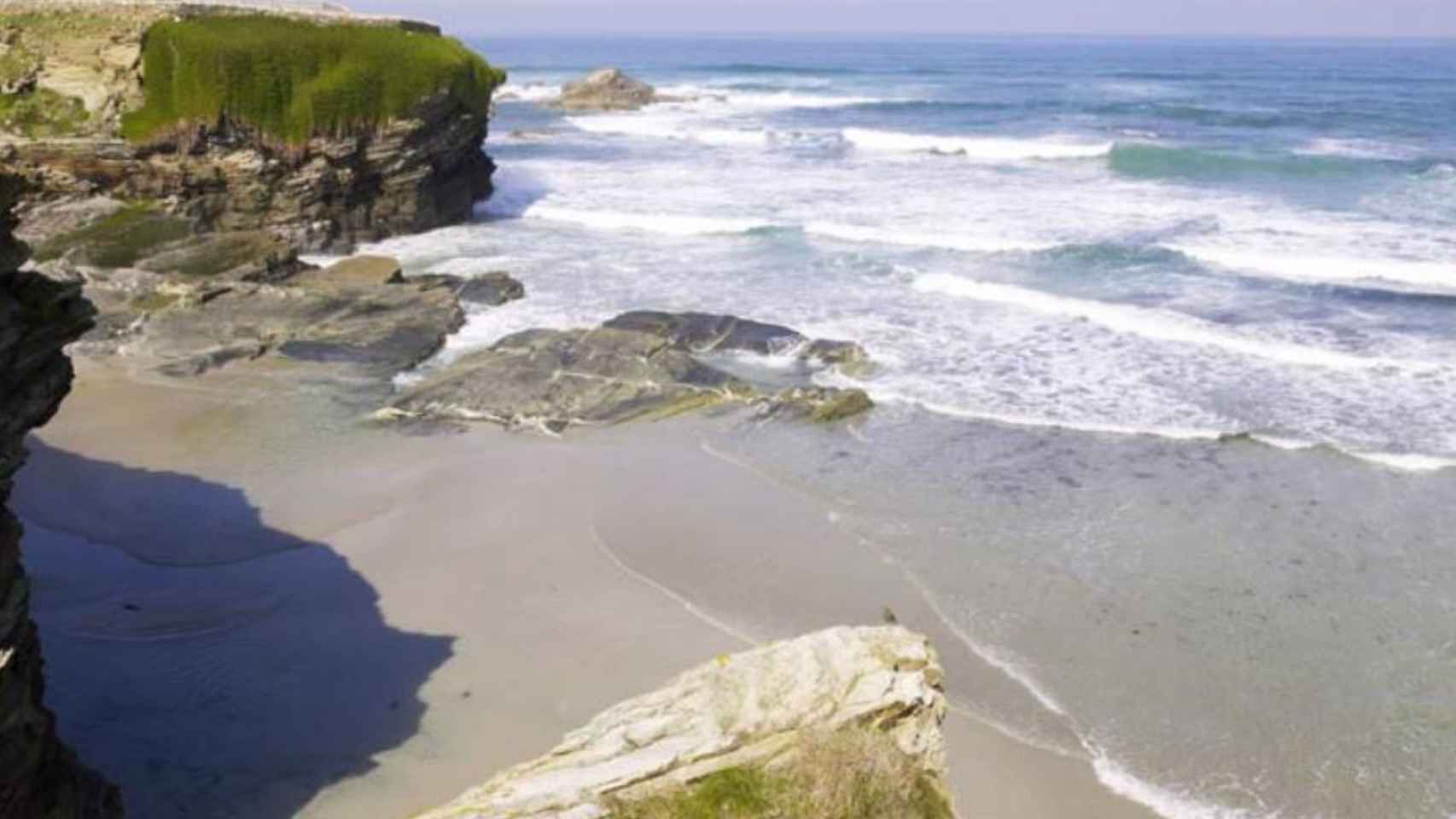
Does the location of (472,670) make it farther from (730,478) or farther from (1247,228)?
(1247,228)

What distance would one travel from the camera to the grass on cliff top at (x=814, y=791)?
5438mm

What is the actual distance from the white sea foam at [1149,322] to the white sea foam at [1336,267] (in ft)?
15.2

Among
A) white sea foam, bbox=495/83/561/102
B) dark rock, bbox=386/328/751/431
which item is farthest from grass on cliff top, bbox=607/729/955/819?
white sea foam, bbox=495/83/561/102

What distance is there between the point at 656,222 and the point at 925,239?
6.78 metres

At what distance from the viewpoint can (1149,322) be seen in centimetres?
2116

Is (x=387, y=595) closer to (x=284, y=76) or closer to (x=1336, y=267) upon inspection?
(x=284, y=76)

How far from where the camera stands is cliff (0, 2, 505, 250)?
995 inches

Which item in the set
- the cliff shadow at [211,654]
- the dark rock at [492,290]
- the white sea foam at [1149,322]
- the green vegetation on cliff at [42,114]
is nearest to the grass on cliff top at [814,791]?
the cliff shadow at [211,654]

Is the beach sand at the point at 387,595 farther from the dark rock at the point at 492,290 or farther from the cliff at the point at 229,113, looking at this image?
the cliff at the point at 229,113

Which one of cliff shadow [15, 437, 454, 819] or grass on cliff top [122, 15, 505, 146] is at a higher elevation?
grass on cliff top [122, 15, 505, 146]

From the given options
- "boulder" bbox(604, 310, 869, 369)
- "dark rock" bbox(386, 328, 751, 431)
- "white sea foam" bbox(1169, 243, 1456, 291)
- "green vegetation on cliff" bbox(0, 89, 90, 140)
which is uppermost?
"green vegetation on cliff" bbox(0, 89, 90, 140)

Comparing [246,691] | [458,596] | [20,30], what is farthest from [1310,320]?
[20,30]

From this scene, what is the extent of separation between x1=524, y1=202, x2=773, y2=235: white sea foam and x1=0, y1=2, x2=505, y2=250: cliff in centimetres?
418

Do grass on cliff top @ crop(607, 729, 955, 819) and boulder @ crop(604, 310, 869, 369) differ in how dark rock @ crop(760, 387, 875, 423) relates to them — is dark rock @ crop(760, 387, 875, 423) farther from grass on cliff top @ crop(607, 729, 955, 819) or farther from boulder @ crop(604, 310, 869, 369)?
grass on cliff top @ crop(607, 729, 955, 819)
